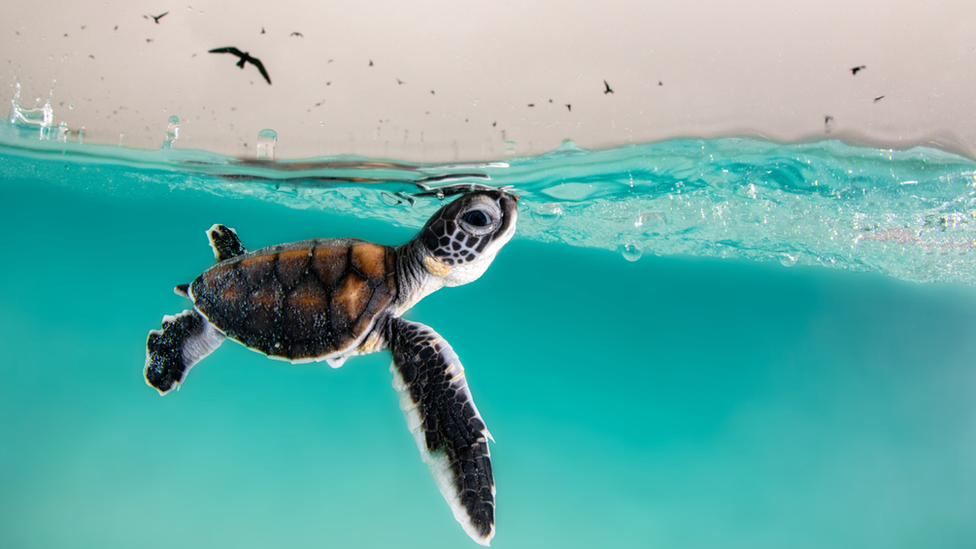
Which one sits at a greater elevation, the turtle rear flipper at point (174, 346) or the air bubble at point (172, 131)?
the air bubble at point (172, 131)

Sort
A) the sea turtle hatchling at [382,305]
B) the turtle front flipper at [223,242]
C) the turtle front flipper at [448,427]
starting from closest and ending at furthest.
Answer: the turtle front flipper at [448,427] < the sea turtle hatchling at [382,305] < the turtle front flipper at [223,242]

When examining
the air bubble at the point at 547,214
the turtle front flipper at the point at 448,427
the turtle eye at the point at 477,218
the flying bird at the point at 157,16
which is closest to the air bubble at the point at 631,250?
the air bubble at the point at 547,214

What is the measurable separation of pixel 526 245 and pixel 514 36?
351 inches

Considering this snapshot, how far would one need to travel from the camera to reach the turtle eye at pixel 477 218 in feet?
8.30

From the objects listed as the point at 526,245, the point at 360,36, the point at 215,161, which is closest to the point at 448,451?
the point at 360,36

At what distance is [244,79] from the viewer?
3057 millimetres

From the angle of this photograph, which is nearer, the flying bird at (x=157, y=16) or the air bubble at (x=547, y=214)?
the flying bird at (x=157, y=16)

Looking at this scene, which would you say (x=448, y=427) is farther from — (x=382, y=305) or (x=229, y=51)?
(x=229, y=51)

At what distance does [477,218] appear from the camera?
2547 mm

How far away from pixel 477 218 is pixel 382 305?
80 centimetres

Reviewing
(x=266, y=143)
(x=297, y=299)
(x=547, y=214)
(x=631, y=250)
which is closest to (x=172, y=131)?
(x=266, y=143)

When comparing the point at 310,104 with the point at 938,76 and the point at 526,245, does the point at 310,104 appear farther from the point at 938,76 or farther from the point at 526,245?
the point at 526,245

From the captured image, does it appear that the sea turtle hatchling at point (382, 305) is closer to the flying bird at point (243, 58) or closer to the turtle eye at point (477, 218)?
the turtle eye at point (477, 218)

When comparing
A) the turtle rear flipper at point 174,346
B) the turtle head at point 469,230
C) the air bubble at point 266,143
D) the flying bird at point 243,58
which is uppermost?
the flying bird at point 243,58
